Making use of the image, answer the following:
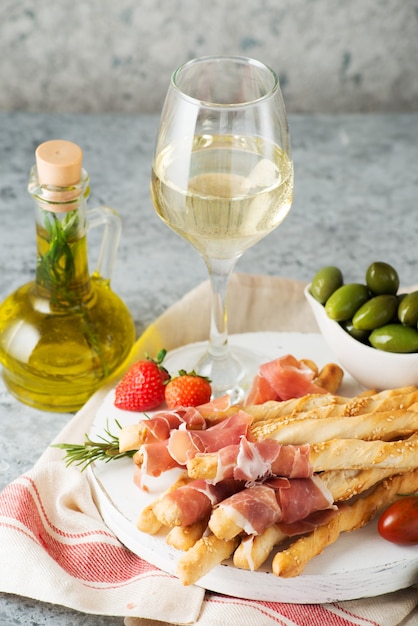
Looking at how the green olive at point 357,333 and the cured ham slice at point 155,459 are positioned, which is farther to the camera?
the green olive at point 357,333

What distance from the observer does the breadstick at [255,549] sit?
1.32 m

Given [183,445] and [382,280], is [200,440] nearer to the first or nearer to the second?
[183,445]

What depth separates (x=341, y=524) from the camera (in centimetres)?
139

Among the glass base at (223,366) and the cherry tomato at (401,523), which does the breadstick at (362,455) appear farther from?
the glass base at (223,366)

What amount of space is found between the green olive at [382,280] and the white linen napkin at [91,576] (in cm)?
50

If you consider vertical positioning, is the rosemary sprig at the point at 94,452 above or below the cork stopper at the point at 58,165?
below

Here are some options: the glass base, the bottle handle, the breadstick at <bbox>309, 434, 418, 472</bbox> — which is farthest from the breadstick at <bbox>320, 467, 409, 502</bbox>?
the bottle handle

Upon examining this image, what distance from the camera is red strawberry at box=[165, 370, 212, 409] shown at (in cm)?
162

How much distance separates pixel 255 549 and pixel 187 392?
1.21ft

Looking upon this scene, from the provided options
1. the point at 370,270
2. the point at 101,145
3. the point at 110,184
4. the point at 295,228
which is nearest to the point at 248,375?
the point at 370,270

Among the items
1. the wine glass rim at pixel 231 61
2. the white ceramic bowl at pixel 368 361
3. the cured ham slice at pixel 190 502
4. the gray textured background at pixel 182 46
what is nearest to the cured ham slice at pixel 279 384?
the white ceramic bowl at pixel 368 361

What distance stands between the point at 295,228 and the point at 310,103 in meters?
0.58

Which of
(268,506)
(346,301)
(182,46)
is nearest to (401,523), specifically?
(268,506)

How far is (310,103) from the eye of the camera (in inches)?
108
